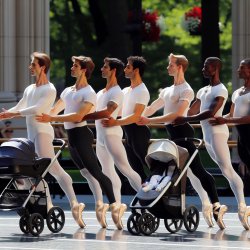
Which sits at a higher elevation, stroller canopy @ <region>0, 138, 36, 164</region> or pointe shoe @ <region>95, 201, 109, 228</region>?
stroller canopy @ <region>0, 138, 36, 164</region>

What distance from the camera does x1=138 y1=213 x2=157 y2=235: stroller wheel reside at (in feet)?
56.6

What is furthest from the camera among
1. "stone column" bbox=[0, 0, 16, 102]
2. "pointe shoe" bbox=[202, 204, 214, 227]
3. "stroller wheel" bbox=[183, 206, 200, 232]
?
"stone column" bbox=[0, 0, 16, 102]

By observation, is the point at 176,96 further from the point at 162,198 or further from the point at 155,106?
the point at 162,198

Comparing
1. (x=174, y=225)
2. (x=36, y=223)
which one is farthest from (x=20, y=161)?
(x=174, y=225)

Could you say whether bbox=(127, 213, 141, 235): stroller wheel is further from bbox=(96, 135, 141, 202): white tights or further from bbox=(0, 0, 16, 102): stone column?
bbox=(0, 0, 16, 102): stone column

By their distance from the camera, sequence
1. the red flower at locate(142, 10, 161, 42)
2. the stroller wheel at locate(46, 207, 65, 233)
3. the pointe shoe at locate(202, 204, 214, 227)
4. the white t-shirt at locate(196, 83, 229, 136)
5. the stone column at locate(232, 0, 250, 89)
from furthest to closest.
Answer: the red flower at locate(142, 10, 161, 42)
the stone column at locate(232, 0, 250, 89)
the pointe shoe at locate(202, 204, 214, 227)
the white t-shirt at locate(196, 83, 229, 136)
the stroller wheel at locate(46, 207, 65, 233)

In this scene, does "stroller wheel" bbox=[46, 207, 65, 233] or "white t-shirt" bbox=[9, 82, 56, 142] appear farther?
"white t-shirt" bbox=[9, 82, 56, 142]

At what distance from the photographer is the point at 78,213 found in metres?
18.2

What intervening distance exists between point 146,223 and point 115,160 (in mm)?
1142

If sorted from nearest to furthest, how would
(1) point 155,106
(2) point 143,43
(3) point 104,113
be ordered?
(3) point 104,113
(1) point 155,106
(2) point 143,43

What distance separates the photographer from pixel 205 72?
1789 cm

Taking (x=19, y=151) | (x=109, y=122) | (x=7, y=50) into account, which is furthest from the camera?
(x=7, y=50)

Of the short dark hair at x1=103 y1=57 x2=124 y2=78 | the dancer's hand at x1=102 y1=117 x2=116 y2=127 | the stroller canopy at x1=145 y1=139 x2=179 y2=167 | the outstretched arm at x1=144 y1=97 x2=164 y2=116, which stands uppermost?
the short dark hair at x1=103 y1=57 x2=124 y2=78

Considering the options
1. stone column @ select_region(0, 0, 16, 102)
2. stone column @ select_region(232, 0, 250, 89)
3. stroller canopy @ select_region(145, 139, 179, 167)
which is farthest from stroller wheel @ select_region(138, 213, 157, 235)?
stone column @ select_region(232, 0, 250, 89)
